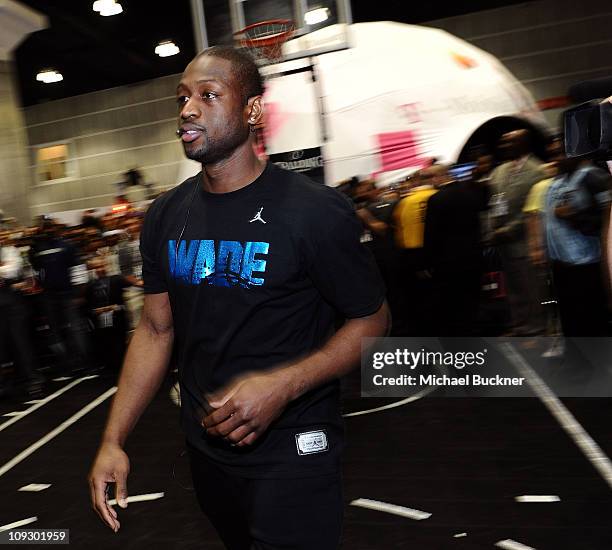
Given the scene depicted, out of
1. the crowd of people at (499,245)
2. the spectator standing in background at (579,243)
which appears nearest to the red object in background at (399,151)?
the crowd of people at (499,245)

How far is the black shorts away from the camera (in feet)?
5.94

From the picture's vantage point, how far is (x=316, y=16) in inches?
311

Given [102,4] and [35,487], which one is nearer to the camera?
[35,487]

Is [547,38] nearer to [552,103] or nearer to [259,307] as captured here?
[552,103]

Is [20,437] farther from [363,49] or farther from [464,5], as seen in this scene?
[464,5]

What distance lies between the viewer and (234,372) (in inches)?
73.3

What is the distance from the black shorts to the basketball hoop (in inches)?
248

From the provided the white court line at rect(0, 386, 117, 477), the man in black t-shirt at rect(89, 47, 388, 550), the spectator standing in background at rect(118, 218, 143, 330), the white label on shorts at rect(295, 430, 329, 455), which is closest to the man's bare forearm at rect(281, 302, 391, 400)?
the man in black t-shirt at rect(89, 47, 388, 550)

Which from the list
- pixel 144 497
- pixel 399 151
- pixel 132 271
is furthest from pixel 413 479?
pixel 399 151

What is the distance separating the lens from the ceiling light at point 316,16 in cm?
Result: 789

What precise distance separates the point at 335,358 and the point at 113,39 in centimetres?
1652

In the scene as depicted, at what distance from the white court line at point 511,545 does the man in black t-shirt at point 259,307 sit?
1739 mm

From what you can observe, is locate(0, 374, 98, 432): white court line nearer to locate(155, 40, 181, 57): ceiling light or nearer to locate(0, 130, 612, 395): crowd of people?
locate(0, 130, 612, 395): crowd of people

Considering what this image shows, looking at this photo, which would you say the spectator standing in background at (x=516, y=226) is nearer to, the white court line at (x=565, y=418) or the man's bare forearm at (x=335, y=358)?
the white court line at (x=565, y=418)
